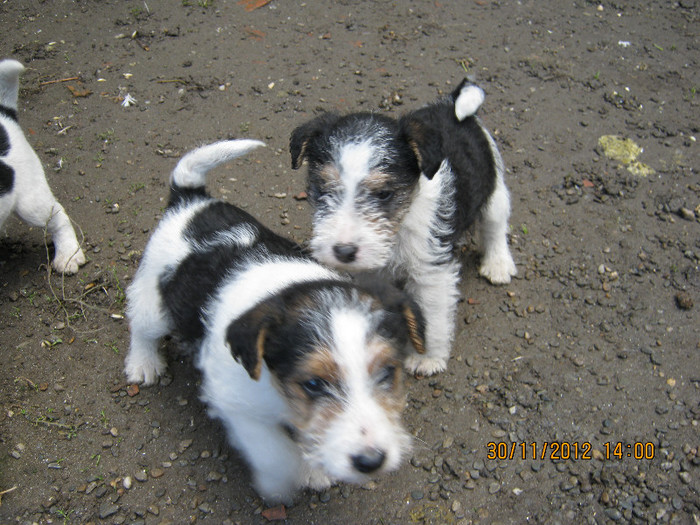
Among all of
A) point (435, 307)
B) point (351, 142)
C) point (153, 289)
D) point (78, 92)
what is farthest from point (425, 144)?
point (78, 92)

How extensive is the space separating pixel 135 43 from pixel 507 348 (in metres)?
6.15

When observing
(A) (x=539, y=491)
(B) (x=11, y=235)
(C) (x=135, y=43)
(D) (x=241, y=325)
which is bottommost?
(A) (x=539, y=491)

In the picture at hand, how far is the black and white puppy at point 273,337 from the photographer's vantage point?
2.21 m

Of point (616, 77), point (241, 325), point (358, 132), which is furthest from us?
point (616, 77)

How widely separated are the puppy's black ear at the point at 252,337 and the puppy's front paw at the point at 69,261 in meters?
2.88

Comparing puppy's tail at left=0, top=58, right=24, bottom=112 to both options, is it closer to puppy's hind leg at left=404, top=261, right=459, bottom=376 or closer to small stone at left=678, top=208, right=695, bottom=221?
puppy's hind leg at left=404, top=261, right=459, bottom=376

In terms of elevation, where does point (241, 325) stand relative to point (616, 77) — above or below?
above

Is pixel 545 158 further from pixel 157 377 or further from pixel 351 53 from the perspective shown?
pixel 157 377

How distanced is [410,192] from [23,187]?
10.6 feet

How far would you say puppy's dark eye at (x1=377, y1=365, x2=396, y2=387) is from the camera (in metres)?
2.34

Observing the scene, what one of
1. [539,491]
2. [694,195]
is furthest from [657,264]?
[539,491]

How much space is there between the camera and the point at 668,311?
420cm

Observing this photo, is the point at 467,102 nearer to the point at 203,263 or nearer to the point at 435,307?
the point at 435,307

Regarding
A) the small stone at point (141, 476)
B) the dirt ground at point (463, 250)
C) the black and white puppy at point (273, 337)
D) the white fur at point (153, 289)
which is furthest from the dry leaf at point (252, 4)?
the small stone at point (141, 476)
